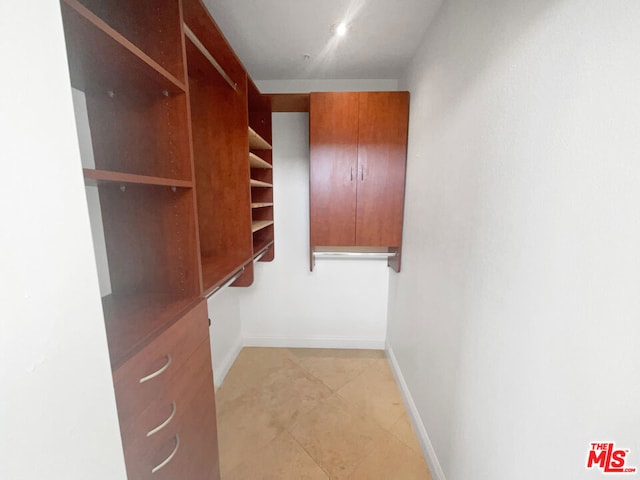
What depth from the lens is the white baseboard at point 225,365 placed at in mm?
1961

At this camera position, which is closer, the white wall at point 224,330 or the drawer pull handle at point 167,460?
the drawer pull handle at point 167,460

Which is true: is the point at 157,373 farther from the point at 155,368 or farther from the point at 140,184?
the point at 140,184

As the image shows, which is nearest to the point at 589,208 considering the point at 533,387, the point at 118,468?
the point at 533,387

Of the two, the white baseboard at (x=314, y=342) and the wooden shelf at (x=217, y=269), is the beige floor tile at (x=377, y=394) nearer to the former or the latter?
the white baseboard at (x=314, y=342)

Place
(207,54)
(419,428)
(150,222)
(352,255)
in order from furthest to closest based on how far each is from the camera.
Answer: (352,255), (419,428), (207,54), (150,222)

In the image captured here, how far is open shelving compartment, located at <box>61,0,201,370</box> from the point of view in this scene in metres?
0.77

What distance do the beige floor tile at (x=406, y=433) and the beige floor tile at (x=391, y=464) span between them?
0.10 feet

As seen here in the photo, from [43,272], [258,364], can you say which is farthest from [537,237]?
[258,364]

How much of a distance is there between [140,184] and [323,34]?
150 cm

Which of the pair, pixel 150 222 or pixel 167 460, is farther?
pixel 150 222

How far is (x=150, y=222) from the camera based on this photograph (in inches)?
35.2
